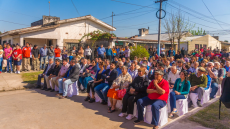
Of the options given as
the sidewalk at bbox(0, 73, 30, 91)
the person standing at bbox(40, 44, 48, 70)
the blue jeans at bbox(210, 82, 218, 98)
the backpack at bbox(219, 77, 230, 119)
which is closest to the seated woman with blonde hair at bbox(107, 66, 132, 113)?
the backpack at bbox(219, 77, 230, 119)

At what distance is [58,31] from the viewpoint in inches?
658

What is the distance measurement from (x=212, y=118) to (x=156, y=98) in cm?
178

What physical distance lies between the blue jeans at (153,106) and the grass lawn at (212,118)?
45.6 inches

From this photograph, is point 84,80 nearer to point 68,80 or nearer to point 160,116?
point 68,80

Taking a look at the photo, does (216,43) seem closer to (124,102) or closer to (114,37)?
(114,37)

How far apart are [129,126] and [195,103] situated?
2.66m

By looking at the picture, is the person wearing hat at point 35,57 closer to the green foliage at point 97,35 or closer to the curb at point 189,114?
the green foliage at point 97,35

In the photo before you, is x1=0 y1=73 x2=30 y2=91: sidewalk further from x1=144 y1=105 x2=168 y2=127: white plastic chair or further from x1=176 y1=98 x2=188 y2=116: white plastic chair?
x1=176 y1=98 x2=188 y2=116: white plastic chair

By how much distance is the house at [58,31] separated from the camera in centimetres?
1516

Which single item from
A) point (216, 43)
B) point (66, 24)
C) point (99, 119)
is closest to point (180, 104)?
point (99, 119)

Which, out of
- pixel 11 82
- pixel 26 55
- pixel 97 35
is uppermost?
pixel 97 35

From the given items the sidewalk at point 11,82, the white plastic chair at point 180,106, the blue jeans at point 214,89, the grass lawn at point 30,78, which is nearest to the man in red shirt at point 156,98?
the white plastic chair at point 180,106

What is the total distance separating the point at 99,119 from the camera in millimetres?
5023

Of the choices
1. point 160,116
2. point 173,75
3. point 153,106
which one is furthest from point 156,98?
point 173,75
